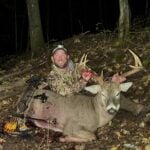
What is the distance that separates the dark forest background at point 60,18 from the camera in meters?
22.2

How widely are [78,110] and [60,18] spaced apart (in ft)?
51.9

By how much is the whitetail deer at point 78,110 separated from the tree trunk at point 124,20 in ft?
10.3

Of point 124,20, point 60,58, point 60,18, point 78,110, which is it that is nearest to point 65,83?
point 60,58

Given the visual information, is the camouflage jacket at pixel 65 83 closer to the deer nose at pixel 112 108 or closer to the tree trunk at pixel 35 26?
the deer nose at pixel 112 108

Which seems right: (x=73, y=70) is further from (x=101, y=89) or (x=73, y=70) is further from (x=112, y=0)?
(x=112, y=0)

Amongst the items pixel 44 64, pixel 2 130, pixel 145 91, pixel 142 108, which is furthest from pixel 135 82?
pixel 44 64

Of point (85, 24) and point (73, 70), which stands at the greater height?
point (85, 24)

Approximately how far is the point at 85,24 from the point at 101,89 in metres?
15.8

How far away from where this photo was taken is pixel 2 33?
77.1ft

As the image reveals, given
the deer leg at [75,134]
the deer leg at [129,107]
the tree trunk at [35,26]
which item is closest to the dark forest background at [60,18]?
the tree trunk at [35,26]

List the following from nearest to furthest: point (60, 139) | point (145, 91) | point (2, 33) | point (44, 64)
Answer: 1. point (60, 139)
2. point (145, 91)
3. point (44, 64)
4. point (2, 33)

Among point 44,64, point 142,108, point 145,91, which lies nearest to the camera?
point 142,108

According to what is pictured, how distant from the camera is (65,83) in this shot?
8.88m

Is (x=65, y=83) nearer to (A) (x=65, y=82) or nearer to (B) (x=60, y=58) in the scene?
(A) (x=65, y=82)
